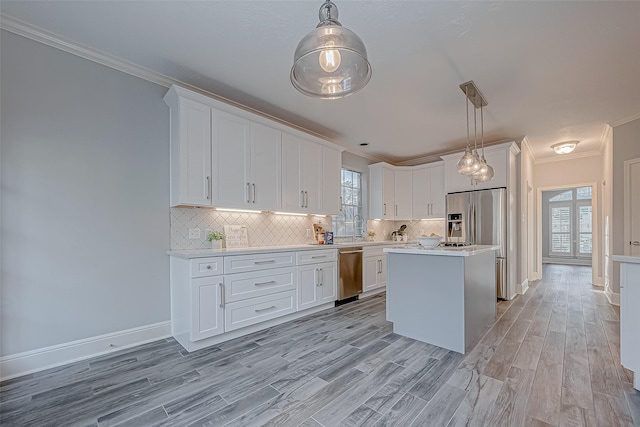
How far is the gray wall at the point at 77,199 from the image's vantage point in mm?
2195

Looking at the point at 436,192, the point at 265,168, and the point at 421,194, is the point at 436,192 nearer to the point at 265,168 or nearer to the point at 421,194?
the point at 421,194

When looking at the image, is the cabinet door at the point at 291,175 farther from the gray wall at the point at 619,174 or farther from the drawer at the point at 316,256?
the gray wall at the point at 619,174

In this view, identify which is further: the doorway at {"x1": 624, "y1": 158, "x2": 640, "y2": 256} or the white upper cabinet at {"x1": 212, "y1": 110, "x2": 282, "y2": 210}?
the doorway at {"x1": 624, "y1": 158, "x2": 640, "y2": 256}

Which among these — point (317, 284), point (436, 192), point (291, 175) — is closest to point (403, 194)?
point (436, 192)

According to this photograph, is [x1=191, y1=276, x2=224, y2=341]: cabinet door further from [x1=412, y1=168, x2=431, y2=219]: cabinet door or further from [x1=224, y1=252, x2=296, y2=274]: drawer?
[x1=412, y1=168, x2=431, y2=219]: cabinet door

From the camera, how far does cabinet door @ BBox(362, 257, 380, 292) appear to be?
4.57 m

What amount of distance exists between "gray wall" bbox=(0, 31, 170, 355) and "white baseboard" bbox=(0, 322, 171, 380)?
0.06m

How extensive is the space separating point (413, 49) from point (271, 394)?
119 inches

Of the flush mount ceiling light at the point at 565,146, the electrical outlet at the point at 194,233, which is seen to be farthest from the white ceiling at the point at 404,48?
the electrical outlet at the point at 194,233

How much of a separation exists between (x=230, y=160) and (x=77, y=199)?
143 centimetres

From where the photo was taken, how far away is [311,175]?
13.7 feet

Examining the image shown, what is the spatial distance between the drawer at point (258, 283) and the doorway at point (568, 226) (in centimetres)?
1025

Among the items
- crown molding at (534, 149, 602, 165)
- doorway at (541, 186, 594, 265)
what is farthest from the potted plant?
doorway at (541, 186, 594, 265)

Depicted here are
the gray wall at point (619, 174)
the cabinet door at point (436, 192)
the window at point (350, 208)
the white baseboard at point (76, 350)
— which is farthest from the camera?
the cabinet door at point (436, 192)
